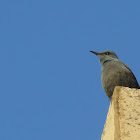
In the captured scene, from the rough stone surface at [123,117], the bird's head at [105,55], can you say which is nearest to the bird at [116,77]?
the bird's head at [105,55]

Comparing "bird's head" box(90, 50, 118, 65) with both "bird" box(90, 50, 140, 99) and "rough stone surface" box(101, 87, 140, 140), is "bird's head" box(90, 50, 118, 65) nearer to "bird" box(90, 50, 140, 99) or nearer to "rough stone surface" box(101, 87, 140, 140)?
"bird" box(90, 50, 140, 99)

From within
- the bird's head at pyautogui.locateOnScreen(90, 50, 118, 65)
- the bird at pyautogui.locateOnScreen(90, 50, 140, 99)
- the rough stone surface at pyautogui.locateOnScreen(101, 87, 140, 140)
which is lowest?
the rough stone surface at pyautogui.locateOnScreen(101, 87, 140, 140)

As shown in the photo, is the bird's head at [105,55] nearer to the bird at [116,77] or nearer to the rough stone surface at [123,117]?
the bird at [116,77]

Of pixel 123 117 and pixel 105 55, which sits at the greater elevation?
pixel 105 55

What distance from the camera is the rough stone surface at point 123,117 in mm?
3775

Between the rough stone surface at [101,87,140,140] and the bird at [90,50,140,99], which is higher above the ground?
the bird at [90,50,140,99]

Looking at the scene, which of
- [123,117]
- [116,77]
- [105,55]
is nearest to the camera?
[123,117]

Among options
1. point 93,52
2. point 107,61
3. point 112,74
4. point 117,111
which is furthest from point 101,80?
point 117,111

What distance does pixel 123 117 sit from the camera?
156 inches

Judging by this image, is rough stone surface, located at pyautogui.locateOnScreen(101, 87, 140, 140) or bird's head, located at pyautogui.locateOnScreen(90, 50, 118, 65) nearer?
rough stone surface, located at pyautogui.locateOnScreen(101, 87, 140, 140)

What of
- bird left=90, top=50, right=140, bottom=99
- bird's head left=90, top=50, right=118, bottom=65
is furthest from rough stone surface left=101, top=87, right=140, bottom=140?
bird's head left=90, top=50, right=118, bottom=65

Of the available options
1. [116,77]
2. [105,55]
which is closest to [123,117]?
[116,77]

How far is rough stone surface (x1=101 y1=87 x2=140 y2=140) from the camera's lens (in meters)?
3.78

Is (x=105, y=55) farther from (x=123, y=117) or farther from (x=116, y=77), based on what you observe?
(x=123, y=117)
